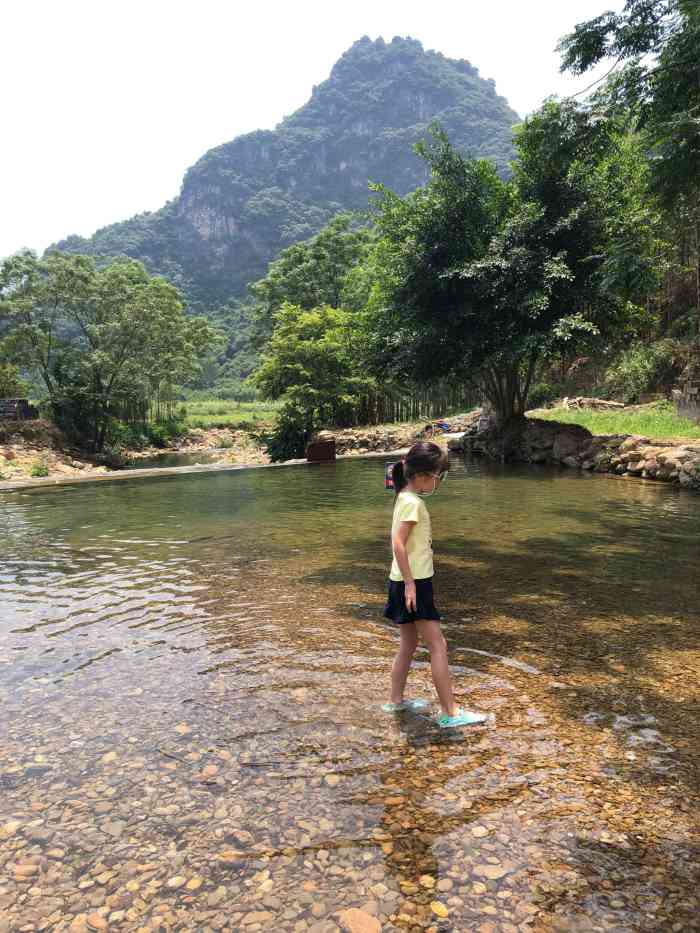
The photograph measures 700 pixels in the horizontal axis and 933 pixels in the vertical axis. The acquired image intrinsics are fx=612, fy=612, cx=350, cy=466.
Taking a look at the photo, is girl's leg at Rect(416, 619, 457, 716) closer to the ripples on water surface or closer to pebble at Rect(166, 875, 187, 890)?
the ripples on water surface

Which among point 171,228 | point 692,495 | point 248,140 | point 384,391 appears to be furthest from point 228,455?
point 248,140

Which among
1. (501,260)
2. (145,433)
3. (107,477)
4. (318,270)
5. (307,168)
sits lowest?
(107,477)

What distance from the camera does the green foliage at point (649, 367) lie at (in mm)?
25250

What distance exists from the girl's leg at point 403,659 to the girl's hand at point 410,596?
0.19 metres

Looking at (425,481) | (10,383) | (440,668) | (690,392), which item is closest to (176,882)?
(440,668)

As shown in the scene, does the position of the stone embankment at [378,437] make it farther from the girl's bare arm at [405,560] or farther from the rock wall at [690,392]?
the girl's bare arm at [405,560]

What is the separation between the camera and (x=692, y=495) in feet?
40.9

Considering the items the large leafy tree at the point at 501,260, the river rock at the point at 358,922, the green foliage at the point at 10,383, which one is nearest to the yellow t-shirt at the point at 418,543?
the river rock at the point at 358,922

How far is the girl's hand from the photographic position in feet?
11.9

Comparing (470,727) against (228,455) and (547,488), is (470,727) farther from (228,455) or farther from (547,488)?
(228,455)

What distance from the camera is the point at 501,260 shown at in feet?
59.6

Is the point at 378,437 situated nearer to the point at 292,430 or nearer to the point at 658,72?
the point at 292,430

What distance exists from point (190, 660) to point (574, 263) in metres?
18.1

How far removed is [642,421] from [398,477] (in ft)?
62.0
